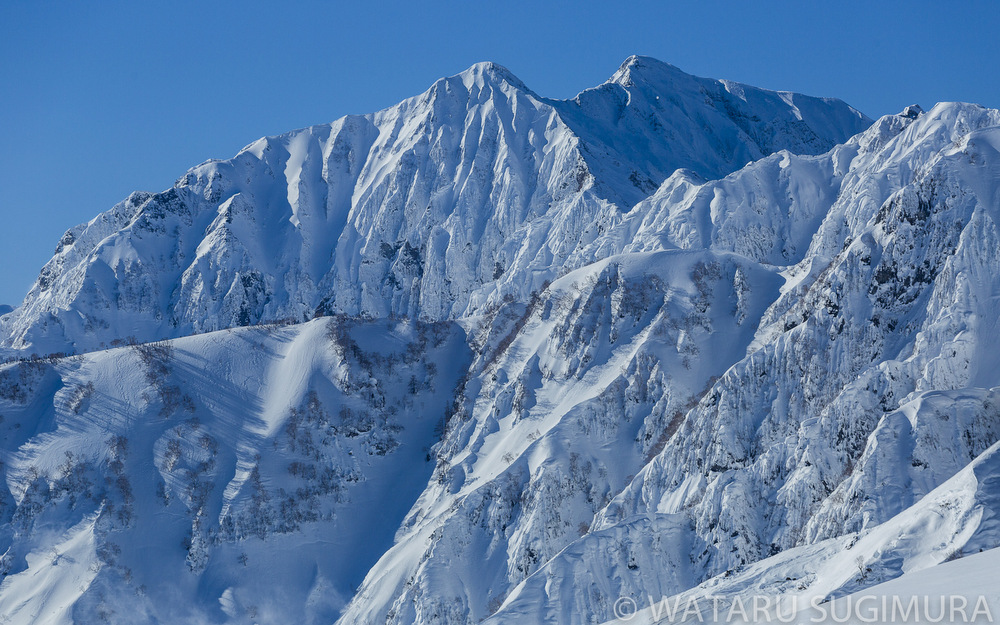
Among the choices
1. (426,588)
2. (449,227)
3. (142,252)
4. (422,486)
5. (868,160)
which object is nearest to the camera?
(426,588)

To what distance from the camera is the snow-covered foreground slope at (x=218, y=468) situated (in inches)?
3214

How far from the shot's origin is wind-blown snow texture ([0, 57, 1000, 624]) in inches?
2277

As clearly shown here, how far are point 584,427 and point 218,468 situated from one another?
33172mm

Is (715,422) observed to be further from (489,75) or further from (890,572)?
(489,75)

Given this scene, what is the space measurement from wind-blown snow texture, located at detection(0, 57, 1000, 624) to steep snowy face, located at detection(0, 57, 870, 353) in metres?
5.87

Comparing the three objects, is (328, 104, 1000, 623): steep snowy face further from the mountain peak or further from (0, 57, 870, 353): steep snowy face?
the mountain peak

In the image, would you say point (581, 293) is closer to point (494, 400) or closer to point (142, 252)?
point (494, 400)

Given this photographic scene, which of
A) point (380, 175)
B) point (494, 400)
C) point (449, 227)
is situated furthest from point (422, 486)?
point (380, 175)

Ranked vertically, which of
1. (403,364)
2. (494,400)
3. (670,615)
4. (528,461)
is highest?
(403,364)

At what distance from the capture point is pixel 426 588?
7088 cm

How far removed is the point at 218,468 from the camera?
297 feet

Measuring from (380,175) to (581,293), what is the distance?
9210 cm

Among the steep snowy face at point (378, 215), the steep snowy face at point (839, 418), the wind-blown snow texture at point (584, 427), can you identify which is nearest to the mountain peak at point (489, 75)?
the steep snowy face at point (378, 215)

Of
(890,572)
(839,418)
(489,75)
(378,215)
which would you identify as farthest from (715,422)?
(489,75)
